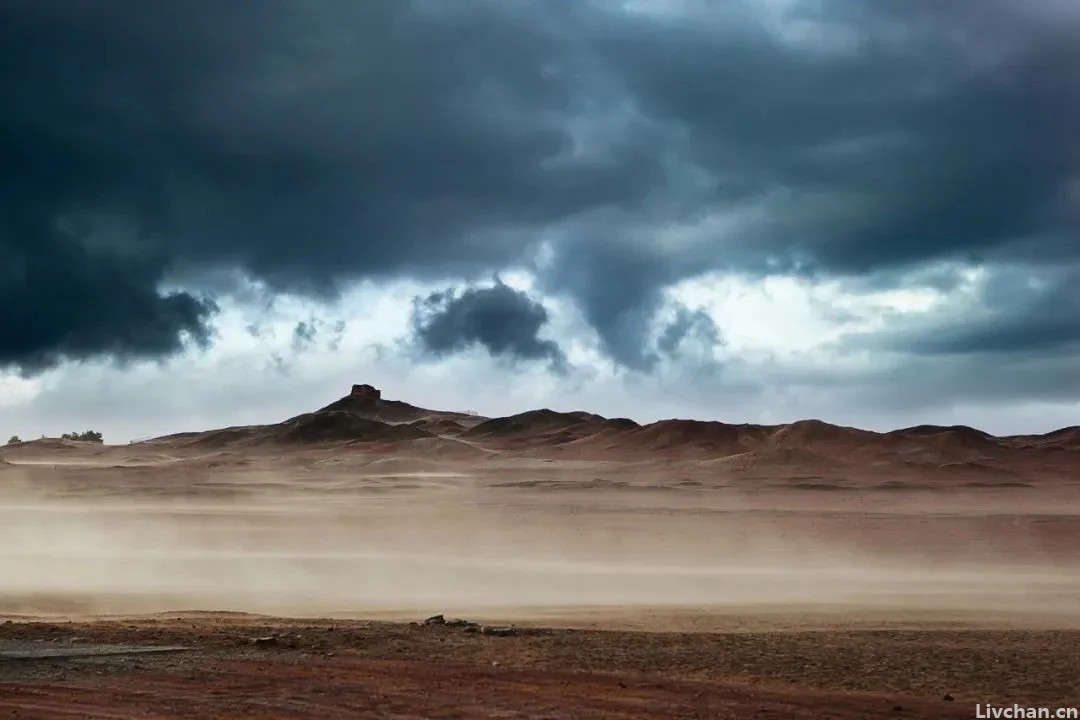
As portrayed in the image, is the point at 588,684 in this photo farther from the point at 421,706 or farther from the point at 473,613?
the point at 473,613

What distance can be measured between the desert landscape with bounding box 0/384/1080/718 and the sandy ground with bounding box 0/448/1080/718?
91 mm

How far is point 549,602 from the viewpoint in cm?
2486

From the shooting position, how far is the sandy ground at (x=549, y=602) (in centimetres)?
1269

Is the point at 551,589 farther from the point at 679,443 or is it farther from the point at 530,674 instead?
the point at 679,443

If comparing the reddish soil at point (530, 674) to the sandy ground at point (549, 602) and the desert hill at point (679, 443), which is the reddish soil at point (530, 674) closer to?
the sandy ground at point (549, 602)

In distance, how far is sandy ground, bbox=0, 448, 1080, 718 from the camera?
41.6ft

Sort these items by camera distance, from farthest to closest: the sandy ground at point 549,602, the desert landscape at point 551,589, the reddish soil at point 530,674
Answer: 1. the desert landscape at point 551,589
2. the sandy ground at point 549,602
3. the reddish soil at point 530,674

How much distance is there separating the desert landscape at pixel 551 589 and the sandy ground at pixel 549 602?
0.09 m

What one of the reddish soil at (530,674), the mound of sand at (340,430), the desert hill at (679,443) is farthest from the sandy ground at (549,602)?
the mound of sand at (340,430)

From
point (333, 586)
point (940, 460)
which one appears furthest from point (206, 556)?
point (940, 460)

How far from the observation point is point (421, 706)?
11.9 meters

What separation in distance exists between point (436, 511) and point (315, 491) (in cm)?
1712

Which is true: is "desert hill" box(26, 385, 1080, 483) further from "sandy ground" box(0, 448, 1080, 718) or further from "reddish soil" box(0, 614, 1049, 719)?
"reddish soil" box(0, 614, 1049, 719)

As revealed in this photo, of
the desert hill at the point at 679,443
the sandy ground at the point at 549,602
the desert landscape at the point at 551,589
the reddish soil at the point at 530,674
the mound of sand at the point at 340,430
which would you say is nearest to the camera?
the reddish soil at the point at 530,674
